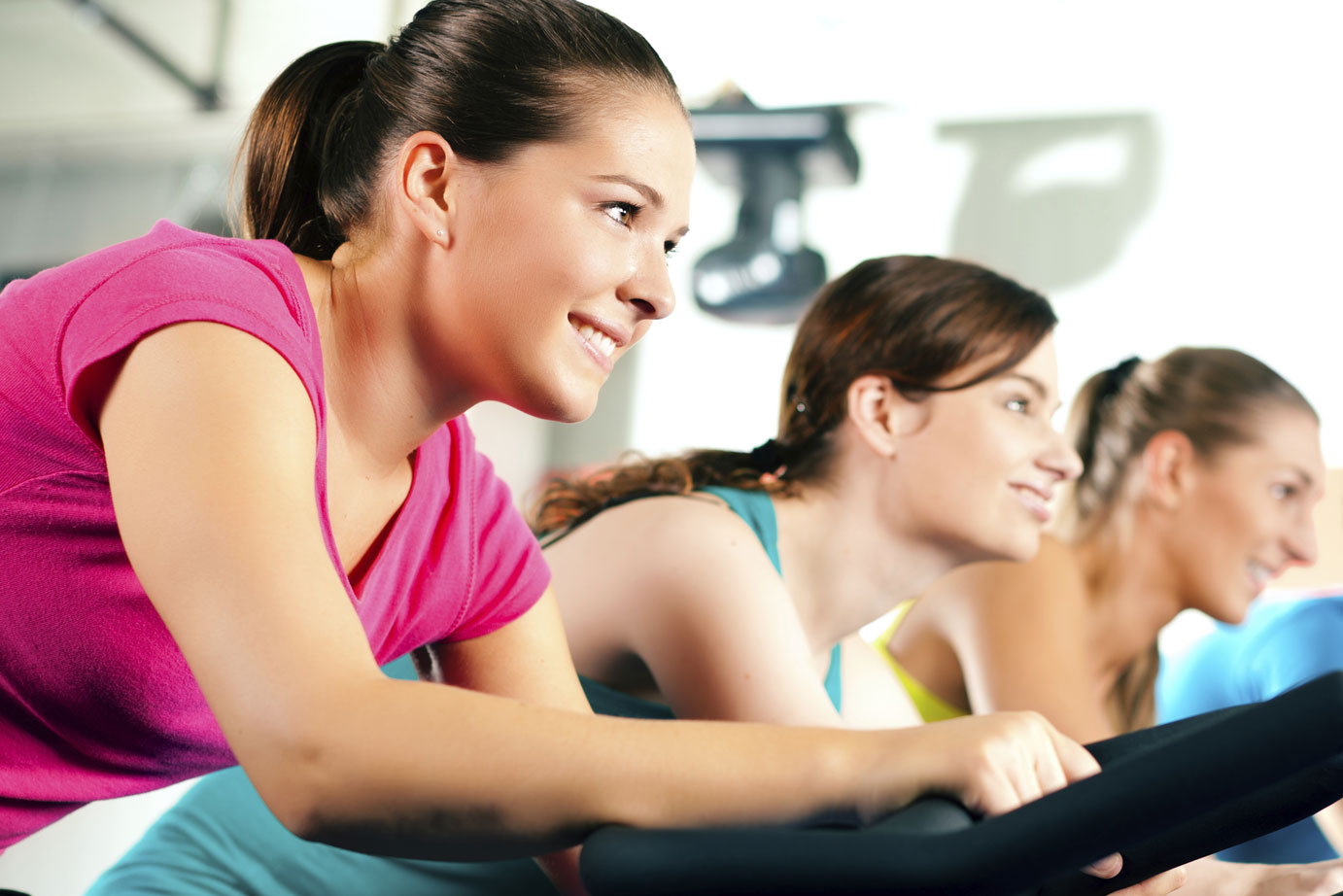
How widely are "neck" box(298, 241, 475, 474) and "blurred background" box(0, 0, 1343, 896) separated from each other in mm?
2079

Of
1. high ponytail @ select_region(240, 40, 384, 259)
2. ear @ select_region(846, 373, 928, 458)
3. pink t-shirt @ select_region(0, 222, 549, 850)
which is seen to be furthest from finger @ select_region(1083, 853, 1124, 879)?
ear @ select_region(846, 373, 928, 458)

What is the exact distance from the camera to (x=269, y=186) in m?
0.83

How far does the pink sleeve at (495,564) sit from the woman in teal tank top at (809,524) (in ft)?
0.48

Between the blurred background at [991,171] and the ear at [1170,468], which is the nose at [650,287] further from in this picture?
the blurred background at [991,171]

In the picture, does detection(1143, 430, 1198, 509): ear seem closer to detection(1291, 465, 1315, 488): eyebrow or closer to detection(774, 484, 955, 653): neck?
detection(1291, 465, 1315, 488): eyebrow

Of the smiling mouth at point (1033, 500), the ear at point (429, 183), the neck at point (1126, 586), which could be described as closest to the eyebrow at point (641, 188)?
the ear at point (429, 183)

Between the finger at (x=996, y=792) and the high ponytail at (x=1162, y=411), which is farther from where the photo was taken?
the high ponytail at (x=1162, y=411)

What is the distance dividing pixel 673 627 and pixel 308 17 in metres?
3.33

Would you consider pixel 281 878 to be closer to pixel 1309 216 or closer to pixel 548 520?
pixel 548 520

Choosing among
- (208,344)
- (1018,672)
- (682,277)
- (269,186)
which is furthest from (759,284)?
(208,344)

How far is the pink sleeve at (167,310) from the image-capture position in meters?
0.52

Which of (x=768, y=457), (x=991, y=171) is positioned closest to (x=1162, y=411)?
(x=768, y=457)

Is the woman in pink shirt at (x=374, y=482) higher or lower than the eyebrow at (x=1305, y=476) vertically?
higher

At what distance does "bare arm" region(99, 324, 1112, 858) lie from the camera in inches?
17.1
